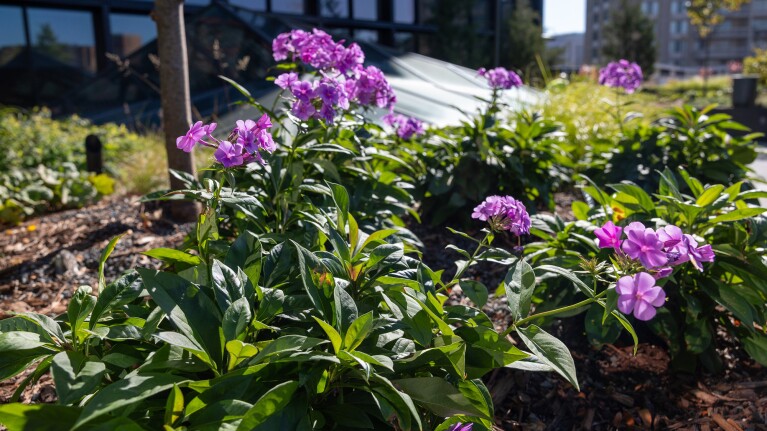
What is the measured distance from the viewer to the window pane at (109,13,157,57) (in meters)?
12.9

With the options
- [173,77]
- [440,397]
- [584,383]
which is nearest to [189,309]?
[440,397]

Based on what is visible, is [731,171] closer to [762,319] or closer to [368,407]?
[762,319]

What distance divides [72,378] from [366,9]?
54.1ft

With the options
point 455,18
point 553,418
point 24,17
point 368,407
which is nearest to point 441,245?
point 553,418

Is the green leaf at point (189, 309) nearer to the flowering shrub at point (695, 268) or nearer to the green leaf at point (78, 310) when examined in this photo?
the green leaf at point (78, 310)

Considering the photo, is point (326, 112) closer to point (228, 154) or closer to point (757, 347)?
point (228, 154)

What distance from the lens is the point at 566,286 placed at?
8.53 feet

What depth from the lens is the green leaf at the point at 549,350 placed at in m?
1.59

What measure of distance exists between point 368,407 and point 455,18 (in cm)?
2019

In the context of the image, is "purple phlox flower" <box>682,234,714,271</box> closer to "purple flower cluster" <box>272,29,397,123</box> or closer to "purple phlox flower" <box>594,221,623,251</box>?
"purple phlox flower" <box>594,221,623,251</box>

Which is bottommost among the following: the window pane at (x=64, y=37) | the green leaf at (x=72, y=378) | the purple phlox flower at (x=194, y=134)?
the green leaf at (x=72, y=378)

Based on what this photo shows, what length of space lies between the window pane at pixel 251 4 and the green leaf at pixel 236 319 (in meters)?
13.6

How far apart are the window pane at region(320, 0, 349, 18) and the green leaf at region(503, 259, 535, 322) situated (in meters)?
14.8

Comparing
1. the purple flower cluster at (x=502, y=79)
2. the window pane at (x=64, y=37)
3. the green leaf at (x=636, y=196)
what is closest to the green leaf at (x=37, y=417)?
the green leaf at (x=636, y=196)
